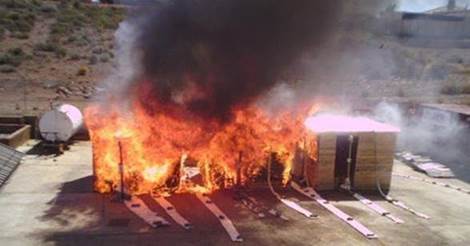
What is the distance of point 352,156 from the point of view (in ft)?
41.5

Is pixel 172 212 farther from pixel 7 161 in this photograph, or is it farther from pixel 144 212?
pixel 7 161

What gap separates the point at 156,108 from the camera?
40.0 ft

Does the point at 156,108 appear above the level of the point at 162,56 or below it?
below

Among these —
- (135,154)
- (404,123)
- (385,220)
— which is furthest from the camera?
(404,123)

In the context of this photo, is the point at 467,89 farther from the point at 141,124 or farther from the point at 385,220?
the point at 141,124

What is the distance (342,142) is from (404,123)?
28.7ft

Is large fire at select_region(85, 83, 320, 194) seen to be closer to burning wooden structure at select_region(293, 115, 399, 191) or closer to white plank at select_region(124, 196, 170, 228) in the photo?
white plank at select_region(124, 196, 170, 228)

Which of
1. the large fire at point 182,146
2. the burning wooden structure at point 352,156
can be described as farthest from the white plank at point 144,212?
the burning wooden structure at point 352,156

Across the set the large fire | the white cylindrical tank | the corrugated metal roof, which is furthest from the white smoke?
the corrugated metal roof

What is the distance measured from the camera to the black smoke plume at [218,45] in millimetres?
12109

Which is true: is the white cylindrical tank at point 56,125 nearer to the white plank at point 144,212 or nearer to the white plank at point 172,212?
the white plank at point 144,212

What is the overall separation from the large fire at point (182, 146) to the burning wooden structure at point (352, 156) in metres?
0.78

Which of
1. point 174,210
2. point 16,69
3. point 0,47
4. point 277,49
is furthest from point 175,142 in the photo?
point 0,47

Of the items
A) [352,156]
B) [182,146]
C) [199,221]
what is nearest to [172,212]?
[199,221]
